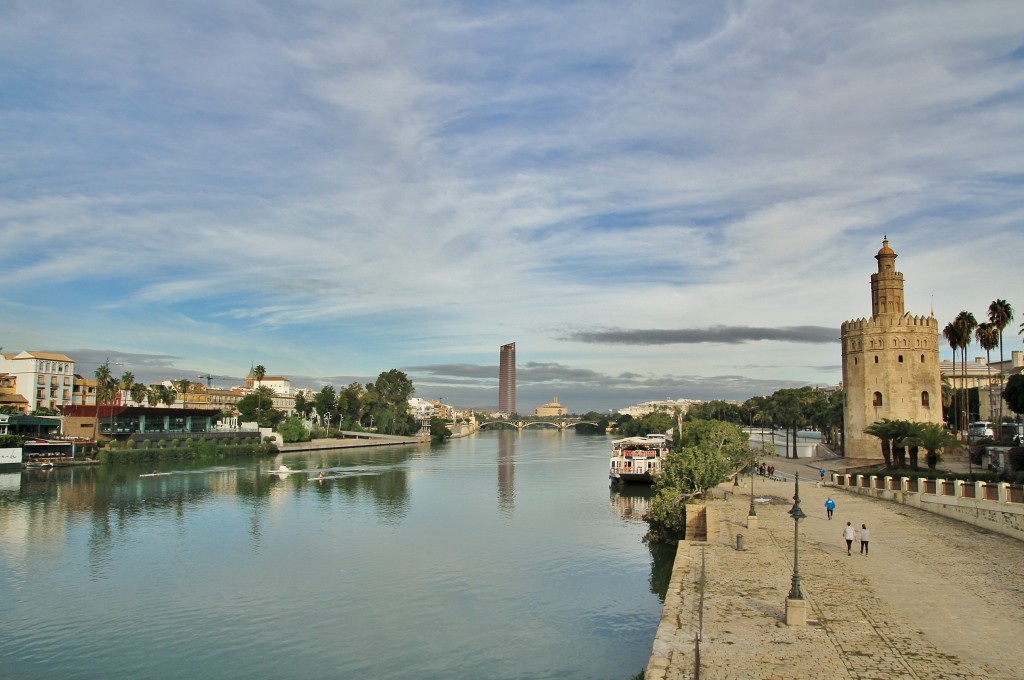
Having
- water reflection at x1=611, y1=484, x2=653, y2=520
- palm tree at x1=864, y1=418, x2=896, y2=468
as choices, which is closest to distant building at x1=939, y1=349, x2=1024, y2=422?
palm tree at x1=864, y1=418, x2=896, y2=468

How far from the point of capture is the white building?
114m

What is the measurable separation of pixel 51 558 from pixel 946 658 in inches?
1386

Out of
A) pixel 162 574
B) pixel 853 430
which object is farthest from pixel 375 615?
pixel 853 430

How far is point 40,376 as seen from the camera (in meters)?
115

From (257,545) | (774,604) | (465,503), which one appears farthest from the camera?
(465,503)

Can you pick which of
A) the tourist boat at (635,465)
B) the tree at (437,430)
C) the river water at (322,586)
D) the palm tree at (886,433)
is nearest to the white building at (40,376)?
the river water at (322,586)

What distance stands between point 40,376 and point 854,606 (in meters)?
126

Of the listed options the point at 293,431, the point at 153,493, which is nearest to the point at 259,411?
the point at 293,431

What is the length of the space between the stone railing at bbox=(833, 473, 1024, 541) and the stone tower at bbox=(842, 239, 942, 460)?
1851 cm

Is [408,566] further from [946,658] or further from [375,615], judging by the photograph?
[946,658]

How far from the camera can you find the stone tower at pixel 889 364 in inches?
2366

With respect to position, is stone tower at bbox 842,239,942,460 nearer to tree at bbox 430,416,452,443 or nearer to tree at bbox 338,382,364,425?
tree at bbox 338,382,364,425

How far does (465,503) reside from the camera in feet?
184

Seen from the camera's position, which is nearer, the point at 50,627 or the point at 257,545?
the point at 50,627
